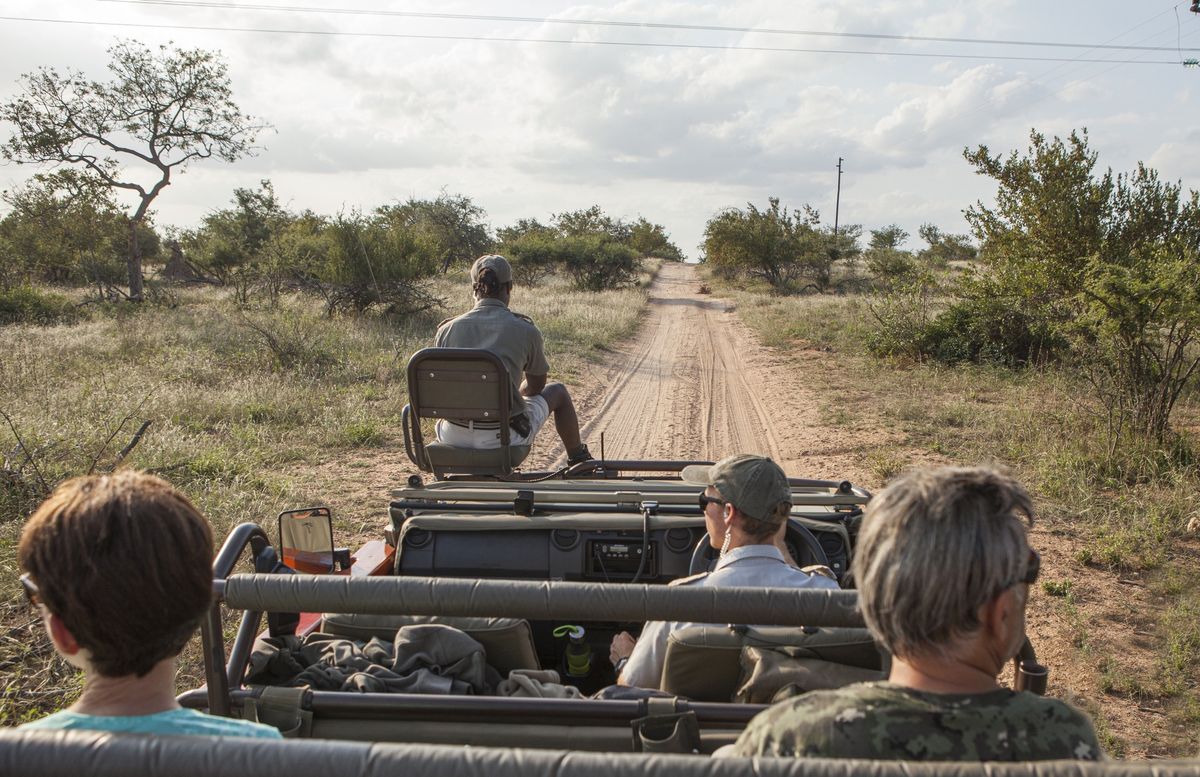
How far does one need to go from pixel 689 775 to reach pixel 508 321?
4.09 meters

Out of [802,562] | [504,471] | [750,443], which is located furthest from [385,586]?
[750,443]

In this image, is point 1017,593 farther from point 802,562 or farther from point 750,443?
point 750,443

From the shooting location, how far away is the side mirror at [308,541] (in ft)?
10.6

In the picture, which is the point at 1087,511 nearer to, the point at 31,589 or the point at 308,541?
the point at 308,541

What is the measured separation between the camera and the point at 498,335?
490 centimetres

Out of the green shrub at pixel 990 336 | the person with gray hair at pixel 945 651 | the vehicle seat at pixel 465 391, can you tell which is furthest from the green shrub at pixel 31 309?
the person with gray hair at pixel 945 651

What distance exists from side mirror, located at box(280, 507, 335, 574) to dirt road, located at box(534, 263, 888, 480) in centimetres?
323

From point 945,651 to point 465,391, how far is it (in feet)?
11.5

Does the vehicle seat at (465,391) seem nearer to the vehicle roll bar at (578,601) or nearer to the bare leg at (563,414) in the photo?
the bare leg at (563,414)

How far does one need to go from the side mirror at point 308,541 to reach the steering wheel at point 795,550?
1.37 m

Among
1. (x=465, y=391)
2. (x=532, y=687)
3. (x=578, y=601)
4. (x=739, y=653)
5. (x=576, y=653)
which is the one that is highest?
(x=465, y=391)

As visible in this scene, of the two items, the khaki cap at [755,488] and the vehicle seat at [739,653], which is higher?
the khaki cap at [755,488]

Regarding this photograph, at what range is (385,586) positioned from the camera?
1.80 meters

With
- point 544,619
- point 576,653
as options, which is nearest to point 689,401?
point 576,653
